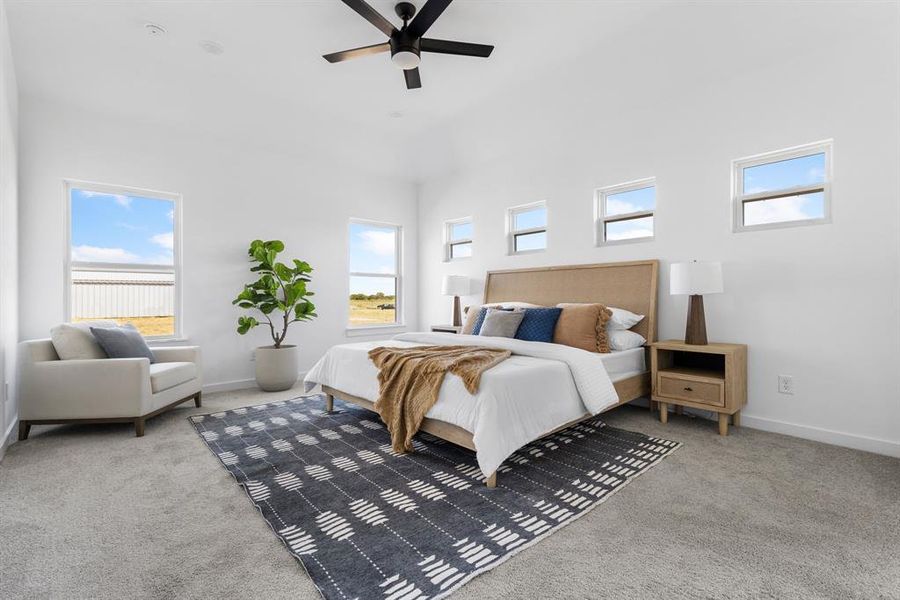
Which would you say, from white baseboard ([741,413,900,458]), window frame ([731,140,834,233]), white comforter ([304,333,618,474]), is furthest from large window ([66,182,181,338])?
white baseboard ([741,413,900,458])

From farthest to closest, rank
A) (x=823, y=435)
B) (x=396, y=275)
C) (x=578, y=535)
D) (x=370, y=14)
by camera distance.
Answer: (x=396, y=275), (x=823, y=435), (x=370, y=14), (x=578, y=535)

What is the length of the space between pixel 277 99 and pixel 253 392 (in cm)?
304

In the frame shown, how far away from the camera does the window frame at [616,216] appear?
4.03 m

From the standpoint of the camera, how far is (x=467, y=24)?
10.4 ft

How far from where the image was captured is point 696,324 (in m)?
3.35

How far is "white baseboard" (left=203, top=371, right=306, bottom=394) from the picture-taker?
460 cm

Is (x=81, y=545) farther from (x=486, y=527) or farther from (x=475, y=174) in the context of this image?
(x=475, y=174)

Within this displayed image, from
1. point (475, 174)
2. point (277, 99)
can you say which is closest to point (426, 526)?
point (277, 99)

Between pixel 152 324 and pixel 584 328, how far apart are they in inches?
169

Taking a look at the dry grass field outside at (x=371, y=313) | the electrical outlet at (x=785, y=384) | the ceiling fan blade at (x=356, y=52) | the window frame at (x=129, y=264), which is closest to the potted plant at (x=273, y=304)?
the window frame at (x=129, y=264)

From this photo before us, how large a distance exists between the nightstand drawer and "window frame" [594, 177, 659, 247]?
1378mm

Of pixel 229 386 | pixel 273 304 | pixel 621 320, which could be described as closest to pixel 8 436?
pixel 229 386

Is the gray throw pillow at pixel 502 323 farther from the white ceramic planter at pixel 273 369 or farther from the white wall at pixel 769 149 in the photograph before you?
the white ceramic planter at pixel 273 369

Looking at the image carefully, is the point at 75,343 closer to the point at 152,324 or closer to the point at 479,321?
the point at 152,324
